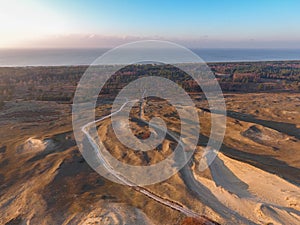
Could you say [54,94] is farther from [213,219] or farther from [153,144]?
[213,219]

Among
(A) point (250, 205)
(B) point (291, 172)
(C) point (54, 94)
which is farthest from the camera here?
(C) point (54, 94)

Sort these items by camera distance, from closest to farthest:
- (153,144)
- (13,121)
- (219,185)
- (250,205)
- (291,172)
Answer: (250,205) < (219,185) < (291,172) < (153,144) < (13,121)

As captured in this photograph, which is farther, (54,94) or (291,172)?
(54,94)

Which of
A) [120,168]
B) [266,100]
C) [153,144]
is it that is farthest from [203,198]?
[266,100]

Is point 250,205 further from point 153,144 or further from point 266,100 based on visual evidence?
point 266,100

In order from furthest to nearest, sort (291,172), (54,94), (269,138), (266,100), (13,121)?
(54,94) → (266,100) → (13,121) → (269,138) → (291,172)

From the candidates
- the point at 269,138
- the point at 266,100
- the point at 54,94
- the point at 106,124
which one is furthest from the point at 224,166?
the point at 54,94

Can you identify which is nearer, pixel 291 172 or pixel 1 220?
pixel 1 220
